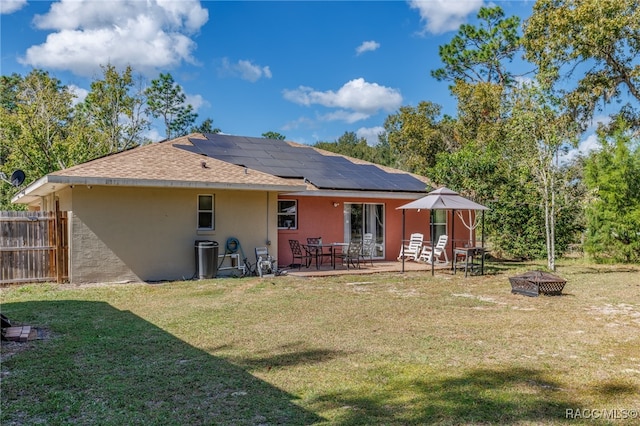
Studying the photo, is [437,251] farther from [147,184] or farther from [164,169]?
[147,184]

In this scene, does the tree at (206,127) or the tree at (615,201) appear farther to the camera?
the tree at (206,127)

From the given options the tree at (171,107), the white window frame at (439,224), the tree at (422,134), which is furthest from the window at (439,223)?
the tree at (171,107)

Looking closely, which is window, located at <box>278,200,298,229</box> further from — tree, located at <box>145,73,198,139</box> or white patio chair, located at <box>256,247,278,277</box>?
tree, located at <box>145,73,198,139</box>

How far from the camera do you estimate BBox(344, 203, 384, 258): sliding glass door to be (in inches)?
651

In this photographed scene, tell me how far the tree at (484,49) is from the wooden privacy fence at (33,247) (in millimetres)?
26024

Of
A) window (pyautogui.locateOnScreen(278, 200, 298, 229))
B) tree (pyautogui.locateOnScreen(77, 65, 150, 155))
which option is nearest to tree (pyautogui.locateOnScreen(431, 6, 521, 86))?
tree (pyautogui.locateOnScreen(77, 65, 150, 155))

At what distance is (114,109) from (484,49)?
2240 cm

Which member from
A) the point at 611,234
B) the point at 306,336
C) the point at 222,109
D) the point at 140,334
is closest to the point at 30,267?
the point at 140,334

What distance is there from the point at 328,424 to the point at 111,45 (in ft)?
78.6

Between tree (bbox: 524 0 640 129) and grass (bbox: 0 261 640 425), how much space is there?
11.3 metres

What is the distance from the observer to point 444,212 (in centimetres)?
1806

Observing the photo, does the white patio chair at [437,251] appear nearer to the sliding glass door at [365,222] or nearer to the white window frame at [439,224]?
the white window frame at [439,224]

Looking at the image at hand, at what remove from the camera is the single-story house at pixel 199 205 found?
11.4 m

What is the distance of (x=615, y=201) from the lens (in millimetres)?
15984
